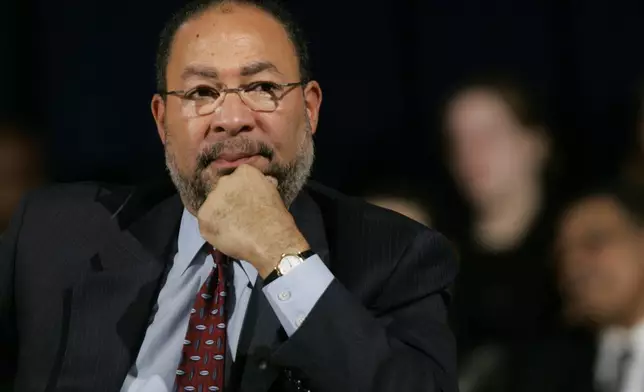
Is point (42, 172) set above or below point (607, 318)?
above

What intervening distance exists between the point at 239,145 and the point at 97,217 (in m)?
0.27

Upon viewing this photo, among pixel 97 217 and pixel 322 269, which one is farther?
pixel 97 217

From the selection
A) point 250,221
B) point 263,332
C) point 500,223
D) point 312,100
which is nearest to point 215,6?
point 312,100

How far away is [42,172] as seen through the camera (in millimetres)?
1676

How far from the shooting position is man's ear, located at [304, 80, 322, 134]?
120 centimetres

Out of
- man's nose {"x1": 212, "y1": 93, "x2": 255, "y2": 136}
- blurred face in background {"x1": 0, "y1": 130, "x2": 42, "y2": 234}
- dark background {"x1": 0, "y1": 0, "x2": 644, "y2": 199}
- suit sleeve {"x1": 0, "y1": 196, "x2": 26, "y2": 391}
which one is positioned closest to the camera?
man's nose {"x1": 212, "y1": 93, "x2": 255, "y2": 136}

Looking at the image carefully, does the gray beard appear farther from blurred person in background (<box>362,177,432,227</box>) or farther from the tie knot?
blurred person in background (<box>362,177,432,227</box>)

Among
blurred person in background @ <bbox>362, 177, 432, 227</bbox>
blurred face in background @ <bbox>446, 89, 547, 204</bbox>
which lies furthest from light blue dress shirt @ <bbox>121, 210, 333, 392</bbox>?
blurred face in background @ <bbox>446, 89, 547, 204</bbox>

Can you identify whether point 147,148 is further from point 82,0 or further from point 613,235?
point 613,235

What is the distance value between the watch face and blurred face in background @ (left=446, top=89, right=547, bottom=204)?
2.41ft

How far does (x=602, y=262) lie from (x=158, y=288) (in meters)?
0.85

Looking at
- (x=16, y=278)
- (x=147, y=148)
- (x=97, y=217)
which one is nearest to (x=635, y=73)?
(x=147, y=148)

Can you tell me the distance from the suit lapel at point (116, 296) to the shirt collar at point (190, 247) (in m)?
0.02

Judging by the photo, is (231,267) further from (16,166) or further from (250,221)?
(16,166)
